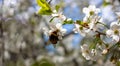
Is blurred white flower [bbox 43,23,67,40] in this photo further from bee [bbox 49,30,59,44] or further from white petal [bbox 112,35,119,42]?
white petal [bbox 112,35,119,42]

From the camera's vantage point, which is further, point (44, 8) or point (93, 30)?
point (44, 8)

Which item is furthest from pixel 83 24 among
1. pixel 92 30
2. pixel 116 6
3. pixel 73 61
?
pixel 73 61

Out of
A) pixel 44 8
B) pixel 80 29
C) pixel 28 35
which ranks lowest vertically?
pixel 80 29

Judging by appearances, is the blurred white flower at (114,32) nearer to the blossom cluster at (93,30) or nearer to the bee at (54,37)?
the blossom cluster at (93,30)

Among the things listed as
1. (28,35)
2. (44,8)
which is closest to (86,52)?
(44,8)

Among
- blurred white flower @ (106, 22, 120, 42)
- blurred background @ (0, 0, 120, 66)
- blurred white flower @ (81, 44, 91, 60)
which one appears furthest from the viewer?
blurred background @ (0, 0, 120, 66)

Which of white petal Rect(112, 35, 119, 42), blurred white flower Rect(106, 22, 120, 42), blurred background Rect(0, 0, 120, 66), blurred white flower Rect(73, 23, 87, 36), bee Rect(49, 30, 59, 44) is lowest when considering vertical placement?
white petal Rect(112, 35, 119, 42)

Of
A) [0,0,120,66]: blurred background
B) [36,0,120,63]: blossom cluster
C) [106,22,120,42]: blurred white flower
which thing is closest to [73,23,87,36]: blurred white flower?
[36,0,120,63]: blossom cluster

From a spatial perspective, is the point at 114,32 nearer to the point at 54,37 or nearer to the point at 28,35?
the point at 54,37

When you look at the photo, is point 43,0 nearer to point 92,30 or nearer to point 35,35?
point 92,30

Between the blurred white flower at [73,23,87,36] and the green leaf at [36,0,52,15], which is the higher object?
the green leaf at [36,0,52,15]

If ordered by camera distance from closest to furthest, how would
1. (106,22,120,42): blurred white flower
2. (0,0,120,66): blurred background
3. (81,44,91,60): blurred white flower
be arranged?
(106,22,120,42): blurred white flower → (81,44,91,60): blurred white flower → (0,0,120,66): blurred background
